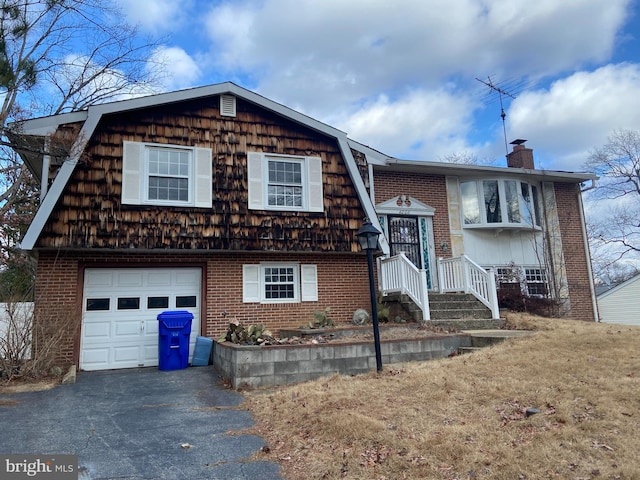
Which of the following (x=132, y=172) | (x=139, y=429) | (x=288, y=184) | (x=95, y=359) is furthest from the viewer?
(x=288, y=184)

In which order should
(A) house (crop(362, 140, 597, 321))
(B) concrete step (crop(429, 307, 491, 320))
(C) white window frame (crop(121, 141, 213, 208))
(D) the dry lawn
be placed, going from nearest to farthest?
1. (D) the dry lawn
2. (C) white window frame (crop(121, 141, 213, 208))
3. (B) concrete step (crop(429, 307, 491, 320))
4. (A) house (crop(362, 140, 597, 321))

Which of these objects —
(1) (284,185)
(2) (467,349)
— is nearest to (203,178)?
(1) (284,185)

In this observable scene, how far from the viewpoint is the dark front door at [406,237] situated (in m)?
13.3

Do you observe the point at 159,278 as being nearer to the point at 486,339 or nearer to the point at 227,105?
the point at 227,105

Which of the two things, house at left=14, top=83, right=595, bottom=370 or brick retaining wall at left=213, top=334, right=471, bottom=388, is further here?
house at left=14, top=83, right=595, bottom=370

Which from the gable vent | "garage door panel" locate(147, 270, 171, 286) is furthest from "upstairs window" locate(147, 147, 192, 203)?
"garage door panel" locate(147, 270, 171, 286)

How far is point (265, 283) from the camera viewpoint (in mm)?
10758

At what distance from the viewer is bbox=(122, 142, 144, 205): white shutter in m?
9.62

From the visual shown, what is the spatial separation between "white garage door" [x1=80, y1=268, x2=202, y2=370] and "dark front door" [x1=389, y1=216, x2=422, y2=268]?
5977 mm

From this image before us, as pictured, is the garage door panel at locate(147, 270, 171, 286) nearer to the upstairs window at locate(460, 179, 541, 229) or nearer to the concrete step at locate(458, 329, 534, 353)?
the concrete step at locate(458, 329, 534, 353)

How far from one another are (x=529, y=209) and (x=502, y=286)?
3027 mm

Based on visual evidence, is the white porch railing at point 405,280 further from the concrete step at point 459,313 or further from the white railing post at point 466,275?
the white railing post at point 466,275

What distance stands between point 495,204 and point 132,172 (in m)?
10.4

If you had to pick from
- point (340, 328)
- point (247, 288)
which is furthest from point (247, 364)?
point (247, 288)
